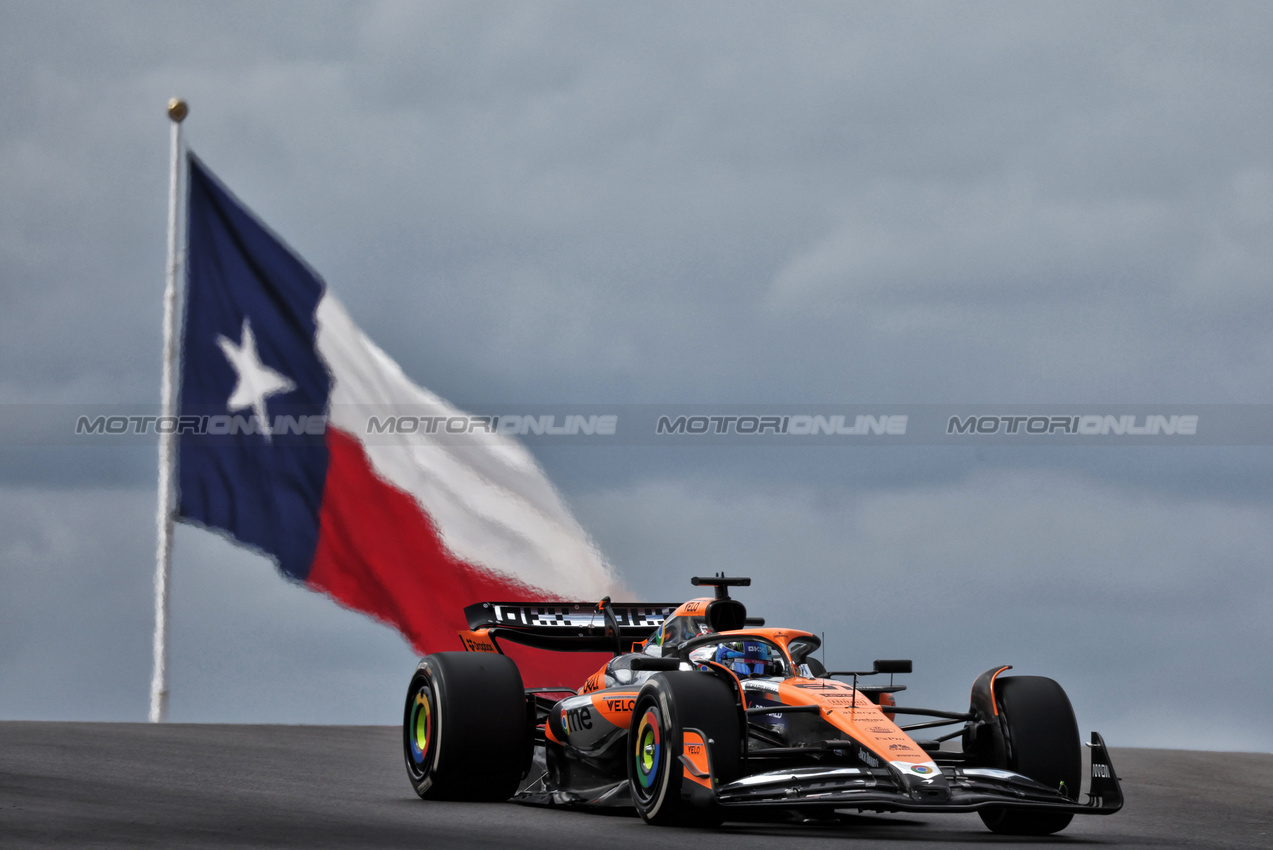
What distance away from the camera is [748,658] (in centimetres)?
1380

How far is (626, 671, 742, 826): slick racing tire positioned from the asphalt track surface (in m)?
0.24

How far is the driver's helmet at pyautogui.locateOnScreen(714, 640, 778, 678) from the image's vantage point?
13711 mm

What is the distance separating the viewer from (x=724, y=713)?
1204cm

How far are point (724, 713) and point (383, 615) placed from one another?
33.5 feet

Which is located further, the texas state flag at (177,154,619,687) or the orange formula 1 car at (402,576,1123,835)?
the texas state flag at (177,154,619,687)

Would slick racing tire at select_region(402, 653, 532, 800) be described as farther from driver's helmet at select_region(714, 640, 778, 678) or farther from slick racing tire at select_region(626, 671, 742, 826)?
slick racing tire at select_region(626, 671, 742, 826)

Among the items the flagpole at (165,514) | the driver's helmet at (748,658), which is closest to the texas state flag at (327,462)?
the flagpole at (165,514)

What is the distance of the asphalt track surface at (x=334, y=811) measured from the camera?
10891 millimetres

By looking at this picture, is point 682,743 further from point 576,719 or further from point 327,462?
point 327,462

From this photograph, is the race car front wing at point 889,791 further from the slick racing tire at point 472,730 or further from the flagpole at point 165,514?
the flagpole at point 165,514

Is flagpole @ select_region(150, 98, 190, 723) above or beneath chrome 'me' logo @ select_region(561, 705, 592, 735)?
above

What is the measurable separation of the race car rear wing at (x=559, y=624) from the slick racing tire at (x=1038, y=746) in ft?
14.7

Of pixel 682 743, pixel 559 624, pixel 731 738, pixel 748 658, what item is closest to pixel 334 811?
pixel 682 743

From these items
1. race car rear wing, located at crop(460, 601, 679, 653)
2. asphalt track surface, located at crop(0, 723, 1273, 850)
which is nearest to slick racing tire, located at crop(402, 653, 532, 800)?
asphalt track surface, located at crop(0, 723, 1273, 850)
